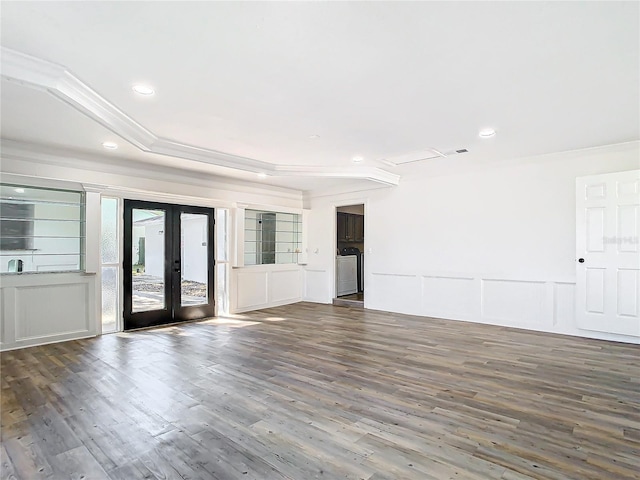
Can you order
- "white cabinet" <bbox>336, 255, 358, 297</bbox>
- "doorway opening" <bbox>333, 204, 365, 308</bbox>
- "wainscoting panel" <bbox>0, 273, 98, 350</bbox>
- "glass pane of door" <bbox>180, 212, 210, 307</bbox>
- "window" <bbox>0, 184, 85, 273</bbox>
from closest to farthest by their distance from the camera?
"wainscoting panel" <bbox>0, 273, 98, 350</bbox> → "window" <bbox>0, 184, 85, 273</bbox> → "glass pane of door" <bbox>180, 212, 210, 307</bbox> → "white cabinet" <bbox>336, 255, 358, 297</bbox> → "doorway opening" <bbox>333, 204, 365, 308</bbox>

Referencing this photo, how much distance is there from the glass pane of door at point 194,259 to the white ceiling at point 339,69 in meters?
1.88

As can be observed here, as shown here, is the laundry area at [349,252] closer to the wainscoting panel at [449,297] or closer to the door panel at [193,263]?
the wainscoting panel at [449,297]

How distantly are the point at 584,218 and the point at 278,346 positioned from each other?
441cm

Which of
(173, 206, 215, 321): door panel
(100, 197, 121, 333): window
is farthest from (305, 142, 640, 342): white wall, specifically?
(100, 197, 121, 333): window

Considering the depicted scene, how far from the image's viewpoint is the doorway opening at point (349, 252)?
28.9 ft

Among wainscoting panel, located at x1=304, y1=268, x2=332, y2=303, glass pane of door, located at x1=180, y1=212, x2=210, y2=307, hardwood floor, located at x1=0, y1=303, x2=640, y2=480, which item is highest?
glass pane of door, located at x1=180, y1=212, x2=210, y2=307

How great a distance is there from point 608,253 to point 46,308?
24.2 ft

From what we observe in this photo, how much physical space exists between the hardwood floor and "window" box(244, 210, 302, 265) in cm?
272

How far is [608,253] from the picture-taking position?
183 inches

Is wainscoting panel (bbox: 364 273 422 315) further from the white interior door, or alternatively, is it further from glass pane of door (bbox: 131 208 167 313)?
glass pane of door (bbox: 131 208 167 313)

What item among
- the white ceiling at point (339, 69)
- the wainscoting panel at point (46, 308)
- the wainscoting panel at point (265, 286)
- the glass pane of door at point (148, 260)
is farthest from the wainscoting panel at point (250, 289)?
the white ceiling at point (339, 69)

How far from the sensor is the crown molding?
2.68m

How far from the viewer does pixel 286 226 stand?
802cm

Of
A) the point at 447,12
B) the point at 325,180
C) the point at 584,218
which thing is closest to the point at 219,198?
the point at 325,180
